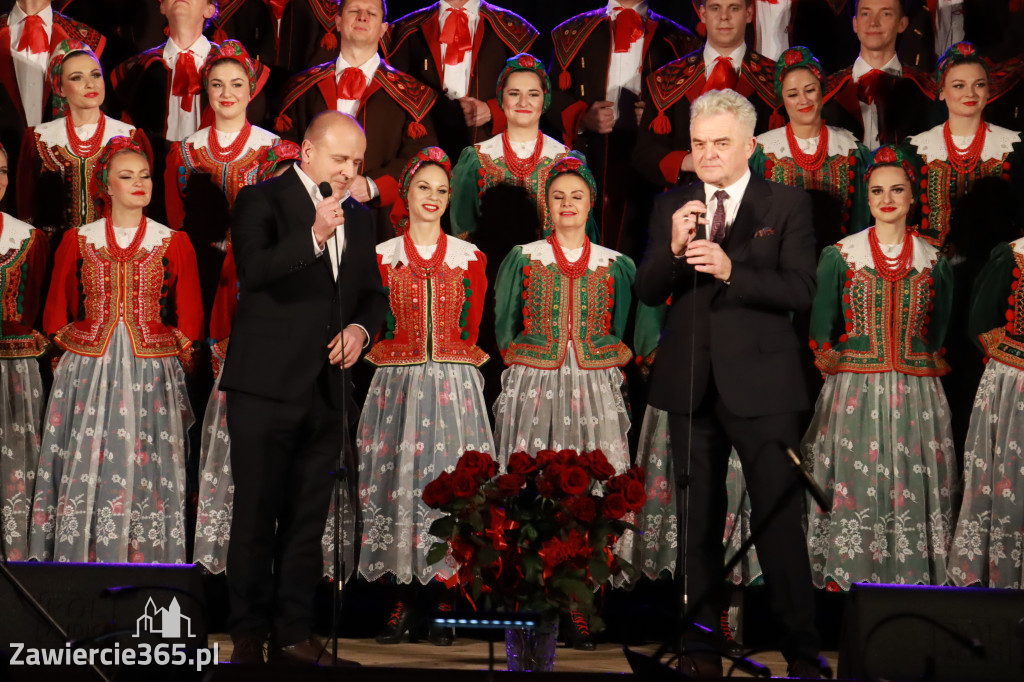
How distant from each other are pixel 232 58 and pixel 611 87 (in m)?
1.63

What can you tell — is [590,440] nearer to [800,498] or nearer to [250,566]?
[800,498]

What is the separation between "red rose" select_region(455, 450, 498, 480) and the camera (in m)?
3.22

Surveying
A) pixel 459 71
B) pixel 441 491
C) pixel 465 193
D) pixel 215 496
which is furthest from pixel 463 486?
pixel 459 71

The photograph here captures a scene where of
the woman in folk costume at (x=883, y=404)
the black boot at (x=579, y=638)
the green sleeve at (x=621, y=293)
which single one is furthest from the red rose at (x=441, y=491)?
the woman in folk costume at (x=883, y=404)

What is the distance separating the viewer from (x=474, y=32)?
5.23 meters

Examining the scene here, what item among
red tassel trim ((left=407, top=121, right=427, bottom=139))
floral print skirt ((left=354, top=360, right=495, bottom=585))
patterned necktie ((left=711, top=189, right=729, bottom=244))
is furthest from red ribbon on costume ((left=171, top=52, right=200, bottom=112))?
patterned necktie ((left=711, top=189, right=729, bottom=244))

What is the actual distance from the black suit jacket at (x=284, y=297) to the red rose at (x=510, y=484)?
95 centimetres

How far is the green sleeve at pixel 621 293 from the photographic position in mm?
4898

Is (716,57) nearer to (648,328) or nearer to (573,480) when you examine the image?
(648,328)

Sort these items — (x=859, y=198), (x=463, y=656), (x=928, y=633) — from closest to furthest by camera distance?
(x=928, y=633)
(x=463, y=656)
(x=859, y=198)

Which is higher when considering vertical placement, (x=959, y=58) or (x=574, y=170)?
(x=959, y=58)

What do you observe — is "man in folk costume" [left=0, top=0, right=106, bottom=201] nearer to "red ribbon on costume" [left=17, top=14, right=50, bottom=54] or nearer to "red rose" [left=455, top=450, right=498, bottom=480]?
"red ribbon on costume" [left=17, top=14, right=50, bottom=54]

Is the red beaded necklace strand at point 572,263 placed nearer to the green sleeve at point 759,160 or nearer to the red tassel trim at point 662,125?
the red tassel trim at point 662,125

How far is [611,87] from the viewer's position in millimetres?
5188
